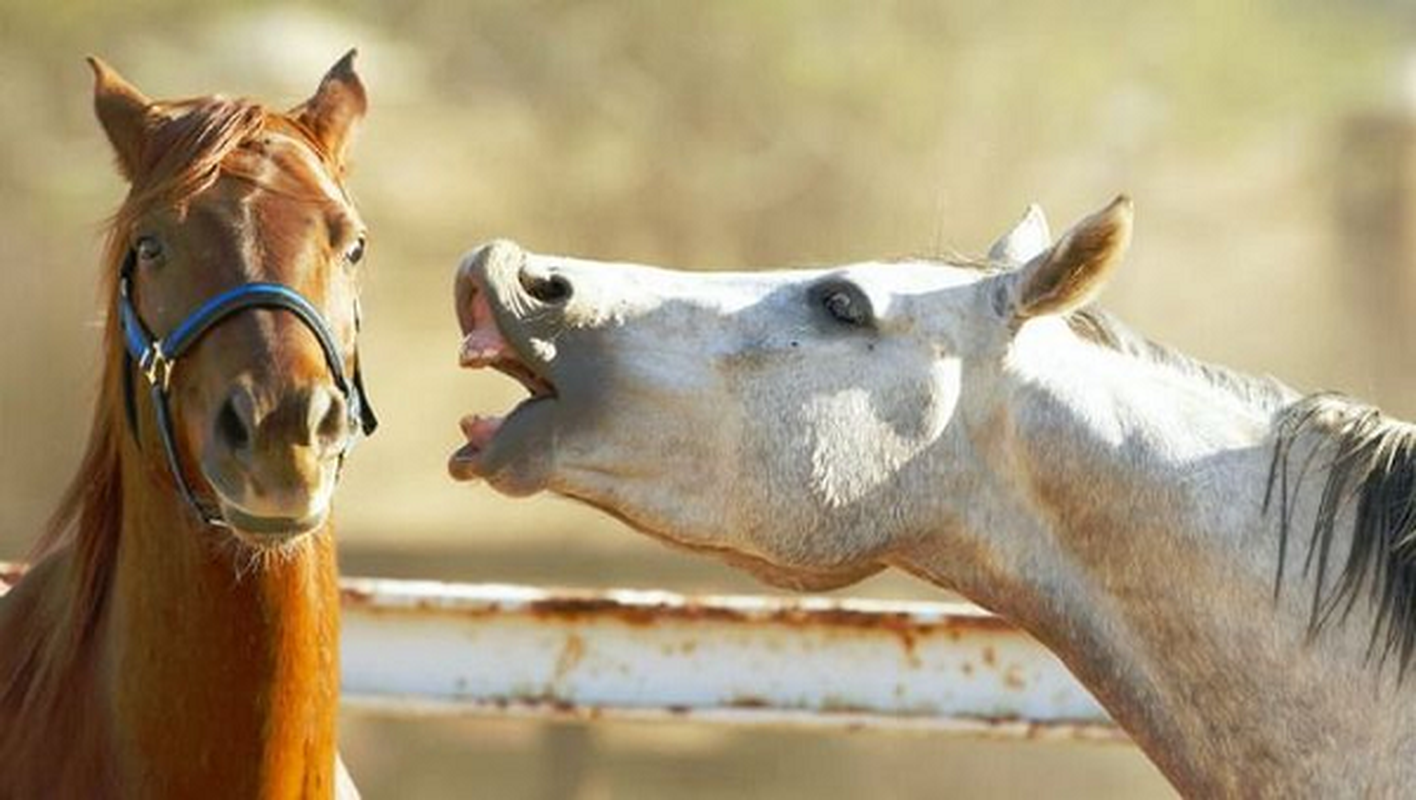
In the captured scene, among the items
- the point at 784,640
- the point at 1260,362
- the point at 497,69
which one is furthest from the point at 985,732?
the point at 497,69

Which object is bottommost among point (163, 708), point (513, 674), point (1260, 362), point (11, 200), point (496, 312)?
point (163, 708)

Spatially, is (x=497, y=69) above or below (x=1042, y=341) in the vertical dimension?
above

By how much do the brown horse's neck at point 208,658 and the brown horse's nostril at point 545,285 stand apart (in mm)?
583

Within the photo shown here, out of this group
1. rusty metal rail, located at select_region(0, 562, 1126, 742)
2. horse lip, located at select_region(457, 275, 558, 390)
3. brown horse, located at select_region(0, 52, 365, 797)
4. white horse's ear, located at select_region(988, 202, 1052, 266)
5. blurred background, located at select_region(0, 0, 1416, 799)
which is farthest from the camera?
blurred background, located at select_region(0, 0, 1416, 799)

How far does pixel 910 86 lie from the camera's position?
9.34 metres

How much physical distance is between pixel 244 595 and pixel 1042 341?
3.88ft

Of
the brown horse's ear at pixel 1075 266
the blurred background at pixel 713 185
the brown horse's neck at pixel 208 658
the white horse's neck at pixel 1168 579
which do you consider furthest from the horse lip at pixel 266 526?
the blurred background at pixel 713 185

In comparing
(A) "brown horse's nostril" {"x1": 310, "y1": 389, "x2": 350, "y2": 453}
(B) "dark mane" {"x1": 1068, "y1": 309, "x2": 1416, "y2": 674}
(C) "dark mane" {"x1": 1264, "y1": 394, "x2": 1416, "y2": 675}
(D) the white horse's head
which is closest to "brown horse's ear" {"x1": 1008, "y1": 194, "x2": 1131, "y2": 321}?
(D) the white horse's head

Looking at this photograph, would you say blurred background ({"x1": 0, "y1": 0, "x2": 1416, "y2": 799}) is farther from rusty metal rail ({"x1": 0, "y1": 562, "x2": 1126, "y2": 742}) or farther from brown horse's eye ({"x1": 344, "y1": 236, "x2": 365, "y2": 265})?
brown horse's eye ({"x1": 344, "y1": 236, "x2": 365, "y2": 265})

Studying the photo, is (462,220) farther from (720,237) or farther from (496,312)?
(496,312)

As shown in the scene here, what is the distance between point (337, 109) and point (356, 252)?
375 mm

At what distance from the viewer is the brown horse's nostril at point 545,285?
12.7ft

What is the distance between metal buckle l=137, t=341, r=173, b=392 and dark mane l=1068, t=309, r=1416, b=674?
1.26 metres

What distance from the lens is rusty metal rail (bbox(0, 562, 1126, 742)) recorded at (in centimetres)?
602
